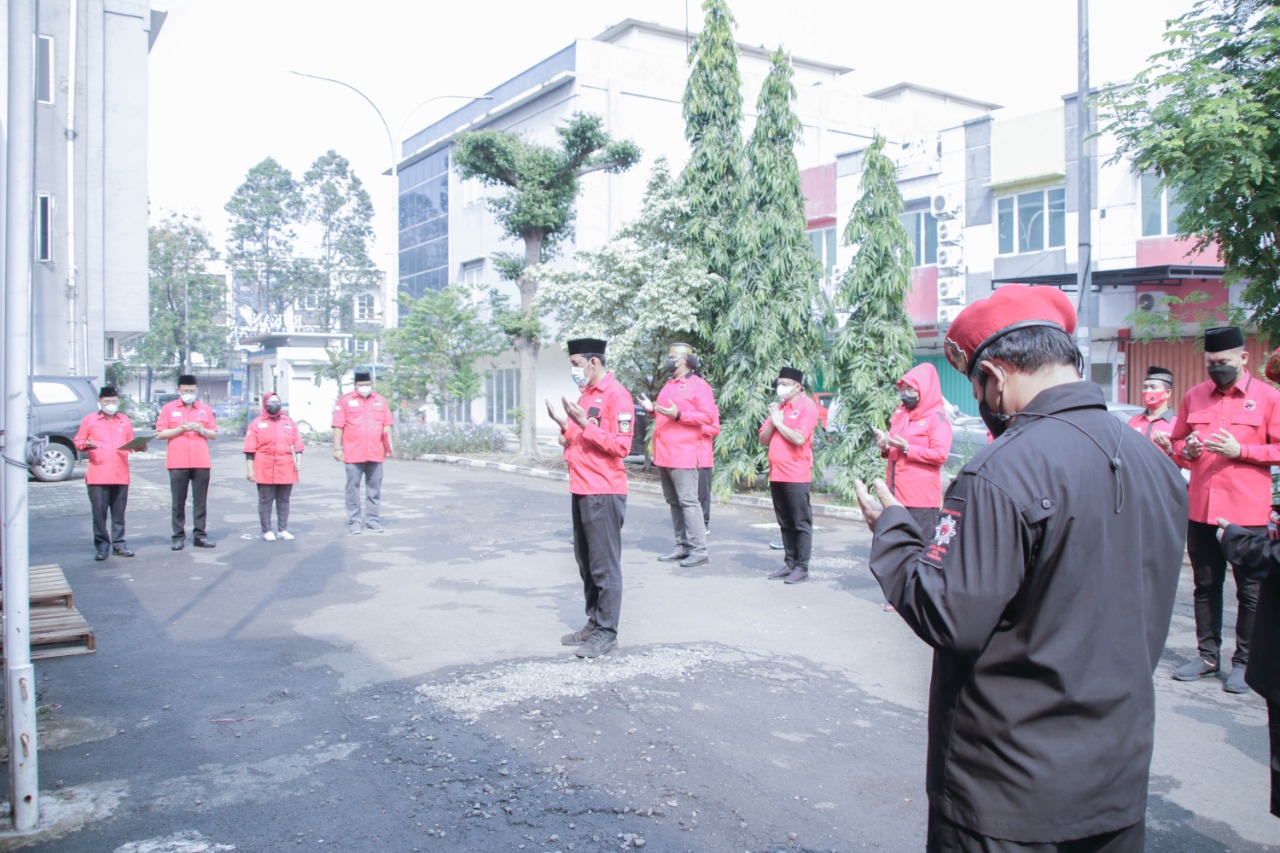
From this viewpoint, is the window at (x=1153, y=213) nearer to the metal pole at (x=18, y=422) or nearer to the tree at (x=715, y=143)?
the tree at (x=715, y=143)

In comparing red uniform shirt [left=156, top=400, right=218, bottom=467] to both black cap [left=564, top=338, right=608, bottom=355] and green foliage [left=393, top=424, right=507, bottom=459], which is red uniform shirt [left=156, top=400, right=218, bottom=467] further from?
green foliage [left=393, top=424, right=507, bottom=459]

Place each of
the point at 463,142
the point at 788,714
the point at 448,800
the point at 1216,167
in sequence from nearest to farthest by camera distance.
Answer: the point at 448,800 → the point at 788,714 → the point at 1216,167 → the point at 463,142

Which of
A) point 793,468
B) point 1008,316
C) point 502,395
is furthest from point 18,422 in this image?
point 502,395

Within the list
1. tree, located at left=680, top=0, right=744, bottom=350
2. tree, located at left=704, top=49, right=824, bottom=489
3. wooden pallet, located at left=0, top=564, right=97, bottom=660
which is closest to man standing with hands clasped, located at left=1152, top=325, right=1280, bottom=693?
wooden pallet, located at left=0, top=564, right=97, bottom=660

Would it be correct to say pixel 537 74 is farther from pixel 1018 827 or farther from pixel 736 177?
pixel 1018 827

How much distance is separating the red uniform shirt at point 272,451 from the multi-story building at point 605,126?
605 inches

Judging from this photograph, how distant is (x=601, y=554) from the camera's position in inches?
247

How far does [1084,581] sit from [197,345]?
179 feet

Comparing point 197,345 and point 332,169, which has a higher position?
point 332,169

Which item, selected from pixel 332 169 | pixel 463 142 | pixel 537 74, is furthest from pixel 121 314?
pixel 332 169

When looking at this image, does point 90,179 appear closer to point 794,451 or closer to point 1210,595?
point 794,451

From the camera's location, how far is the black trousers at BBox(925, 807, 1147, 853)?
2066 millimetres

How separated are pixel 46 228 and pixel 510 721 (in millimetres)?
17030

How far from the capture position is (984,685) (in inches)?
82.3
